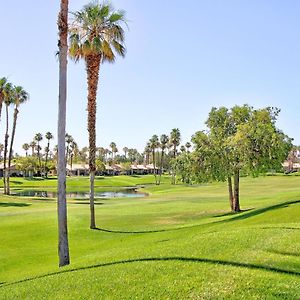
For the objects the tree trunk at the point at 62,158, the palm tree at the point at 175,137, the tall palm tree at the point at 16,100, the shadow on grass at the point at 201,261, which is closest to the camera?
the shadow on grass at the point at 201,261

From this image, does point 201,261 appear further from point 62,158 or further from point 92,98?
point 92,98

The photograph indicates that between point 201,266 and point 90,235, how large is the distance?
1547 cm

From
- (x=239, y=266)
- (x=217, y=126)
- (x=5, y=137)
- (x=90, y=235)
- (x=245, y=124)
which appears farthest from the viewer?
(x=5, y=137)

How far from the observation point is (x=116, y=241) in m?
23.0

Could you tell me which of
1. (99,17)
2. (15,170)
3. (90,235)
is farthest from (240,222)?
(15,170)

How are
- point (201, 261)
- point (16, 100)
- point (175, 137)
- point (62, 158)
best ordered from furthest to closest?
point (175, 137)
point (16, 100)
point (62, 158)
point (201, 261)

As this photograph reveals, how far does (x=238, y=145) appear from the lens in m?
32.8

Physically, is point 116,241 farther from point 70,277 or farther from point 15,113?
point 15,113

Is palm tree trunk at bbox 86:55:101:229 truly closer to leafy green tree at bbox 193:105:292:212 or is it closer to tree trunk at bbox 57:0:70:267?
leafy green tree at bbox 193:105:292:212

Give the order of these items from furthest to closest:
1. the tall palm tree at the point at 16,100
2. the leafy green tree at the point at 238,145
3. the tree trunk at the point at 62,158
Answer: the tall palm tree at the point at 16,100
the leafy green tree at the point at 238,145
the tree trunk at the point at 62,158

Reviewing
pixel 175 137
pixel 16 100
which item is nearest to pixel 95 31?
pixel 16 100

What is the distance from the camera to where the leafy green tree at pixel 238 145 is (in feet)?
106

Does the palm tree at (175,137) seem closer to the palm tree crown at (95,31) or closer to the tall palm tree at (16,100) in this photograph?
the tall palm tree at (16,100)

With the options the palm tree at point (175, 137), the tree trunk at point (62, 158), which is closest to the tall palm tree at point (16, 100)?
the tree trunk at point (62, 158)
